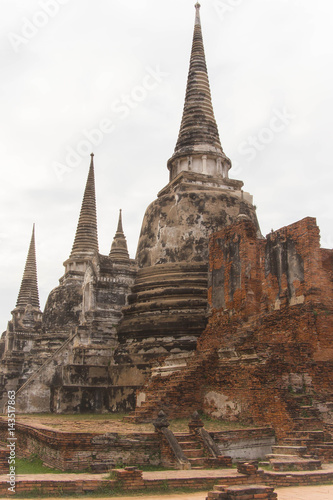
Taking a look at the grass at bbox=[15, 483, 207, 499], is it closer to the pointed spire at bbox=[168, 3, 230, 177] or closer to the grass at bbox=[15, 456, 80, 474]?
the grass at bbox=[15, 456, 80, 474]

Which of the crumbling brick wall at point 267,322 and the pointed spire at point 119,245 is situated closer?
the crumbling brick wall at point 267,322

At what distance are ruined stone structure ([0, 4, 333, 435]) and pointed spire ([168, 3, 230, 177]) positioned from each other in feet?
0.18

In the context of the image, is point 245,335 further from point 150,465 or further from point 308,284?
point 150,465

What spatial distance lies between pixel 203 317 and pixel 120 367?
286cm

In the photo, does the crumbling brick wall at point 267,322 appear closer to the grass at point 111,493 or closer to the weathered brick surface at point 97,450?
the weathered brick surface at point 97,450

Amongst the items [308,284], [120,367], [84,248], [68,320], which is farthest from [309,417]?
[84,248]

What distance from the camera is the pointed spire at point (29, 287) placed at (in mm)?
36656

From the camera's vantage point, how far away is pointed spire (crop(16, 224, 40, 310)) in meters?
36.7

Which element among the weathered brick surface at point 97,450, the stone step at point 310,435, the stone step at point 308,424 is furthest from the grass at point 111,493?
the stone step at point 308,424

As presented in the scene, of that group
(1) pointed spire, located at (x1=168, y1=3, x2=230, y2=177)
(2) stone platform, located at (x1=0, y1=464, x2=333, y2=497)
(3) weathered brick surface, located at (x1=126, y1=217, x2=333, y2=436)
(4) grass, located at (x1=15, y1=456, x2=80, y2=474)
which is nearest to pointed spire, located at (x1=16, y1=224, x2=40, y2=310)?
(1) pointed spire, located at (x1=168, y1=3, x2=230, y2=177)

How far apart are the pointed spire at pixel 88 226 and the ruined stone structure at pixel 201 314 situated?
10.3 m

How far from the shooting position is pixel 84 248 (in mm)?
30906

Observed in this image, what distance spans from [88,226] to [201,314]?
1619 centimetres

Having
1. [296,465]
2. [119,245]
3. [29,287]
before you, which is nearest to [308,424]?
[296,465]
